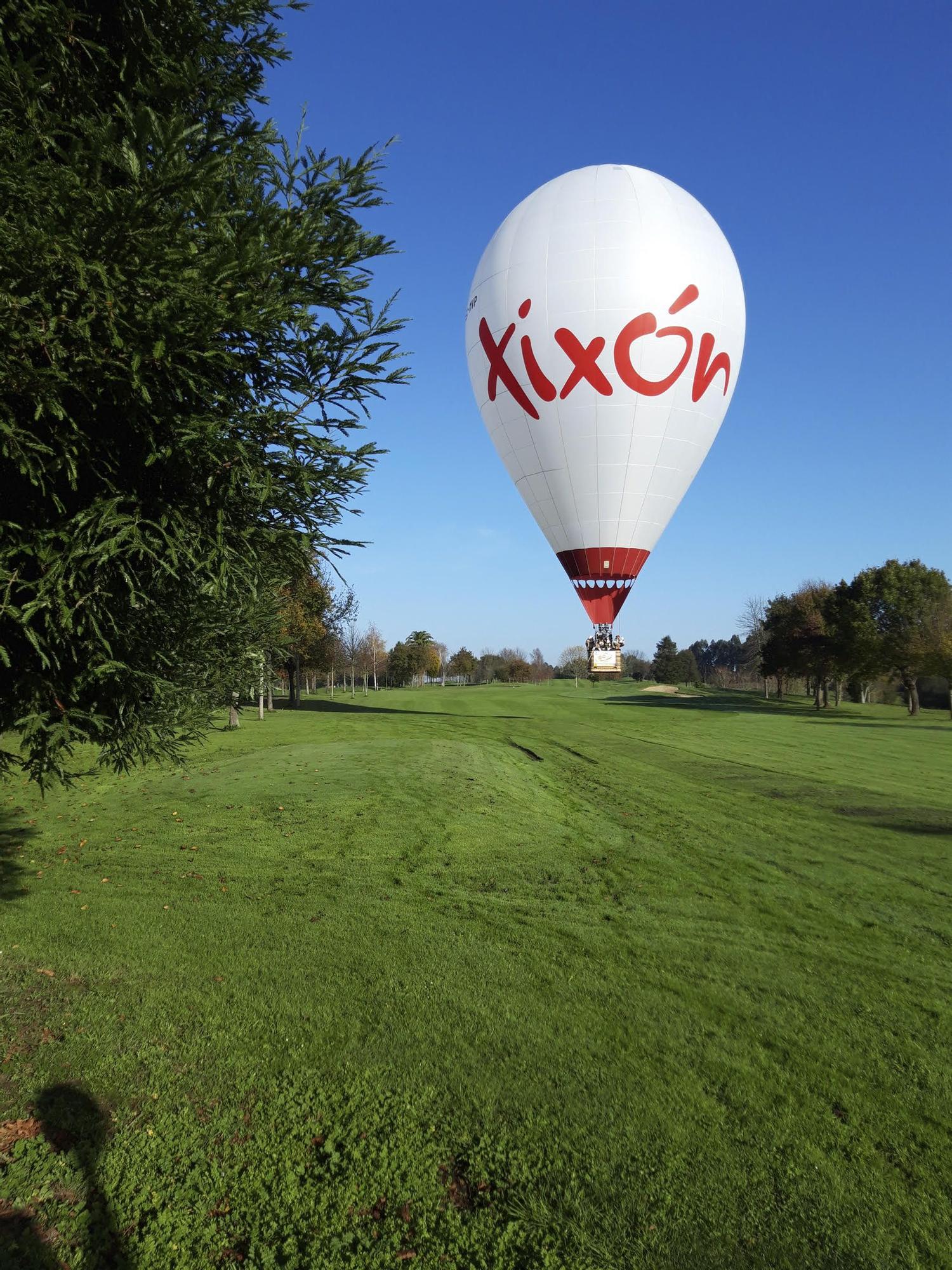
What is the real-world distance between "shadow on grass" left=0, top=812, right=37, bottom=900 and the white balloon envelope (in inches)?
678

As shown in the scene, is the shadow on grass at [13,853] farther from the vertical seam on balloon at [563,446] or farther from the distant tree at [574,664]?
the distant tree at [574,664]

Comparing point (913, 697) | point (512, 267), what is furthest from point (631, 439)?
point (913, 697)

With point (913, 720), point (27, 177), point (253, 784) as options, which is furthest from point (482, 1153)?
point (913, 720)

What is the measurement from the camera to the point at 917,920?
9672 mm

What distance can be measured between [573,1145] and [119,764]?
5.78 meters

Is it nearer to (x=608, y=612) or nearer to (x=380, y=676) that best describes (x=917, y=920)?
(x=608, y=612)

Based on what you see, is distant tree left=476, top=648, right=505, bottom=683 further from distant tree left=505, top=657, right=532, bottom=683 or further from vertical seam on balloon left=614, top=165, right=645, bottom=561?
vertical seam on balloon left=614, top=165, right=645, bottom=561

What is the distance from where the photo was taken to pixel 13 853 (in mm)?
12164

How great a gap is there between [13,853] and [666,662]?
9377 cm

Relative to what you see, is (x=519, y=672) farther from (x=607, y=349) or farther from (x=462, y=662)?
(x=607, y=349)

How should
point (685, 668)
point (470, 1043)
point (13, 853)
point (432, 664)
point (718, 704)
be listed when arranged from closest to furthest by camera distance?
point (470, 1043)
point (13, 853)
point (718, 704)
point (432, 664)
point (685, 668)

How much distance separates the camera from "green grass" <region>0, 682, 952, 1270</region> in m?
4.48

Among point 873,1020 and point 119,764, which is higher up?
point 119,764

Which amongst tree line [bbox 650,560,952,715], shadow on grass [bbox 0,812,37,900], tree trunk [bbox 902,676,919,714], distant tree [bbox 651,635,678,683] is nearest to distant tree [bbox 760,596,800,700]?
tree line [bbox 650,560,952,715]
